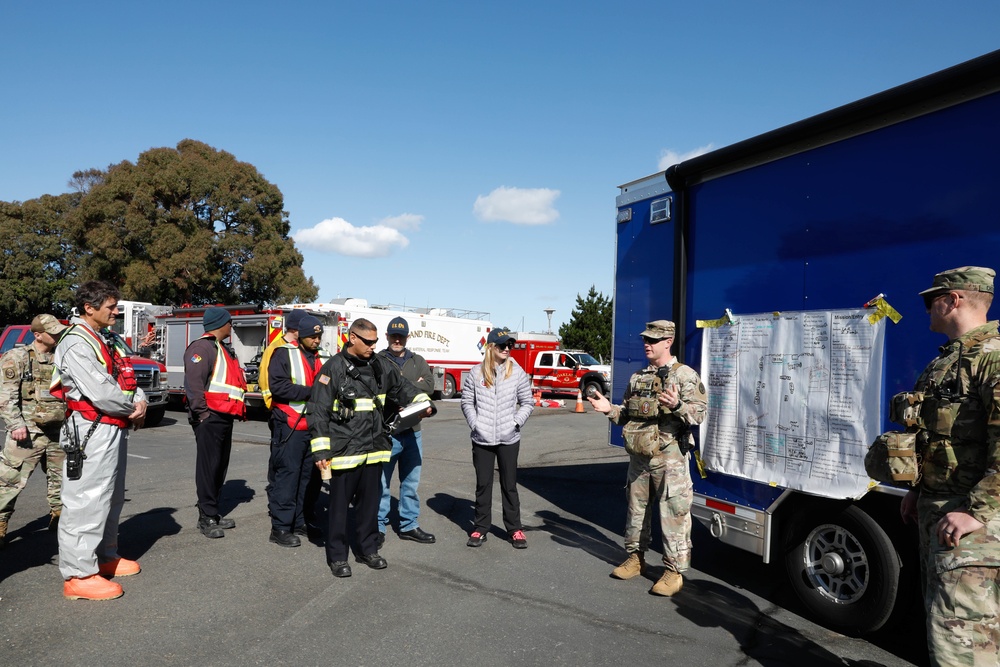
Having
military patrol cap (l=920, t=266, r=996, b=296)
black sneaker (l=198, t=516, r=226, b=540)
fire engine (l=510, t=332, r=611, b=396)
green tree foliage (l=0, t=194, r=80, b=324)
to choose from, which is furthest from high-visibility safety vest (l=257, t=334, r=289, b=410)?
green tree foliage (l=0, t=194, r=80, b=324)

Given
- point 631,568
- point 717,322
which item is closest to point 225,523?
point 631,568

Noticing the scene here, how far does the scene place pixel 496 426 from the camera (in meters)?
5.85

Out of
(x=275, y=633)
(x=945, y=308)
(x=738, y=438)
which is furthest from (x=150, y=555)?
(x=945, y=308)

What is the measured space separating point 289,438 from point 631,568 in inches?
118

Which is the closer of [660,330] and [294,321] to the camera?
[660,330]

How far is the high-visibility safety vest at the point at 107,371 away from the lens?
4.35 m

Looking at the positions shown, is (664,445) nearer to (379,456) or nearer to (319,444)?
(379,456)

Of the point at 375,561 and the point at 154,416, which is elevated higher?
the point at 375,561

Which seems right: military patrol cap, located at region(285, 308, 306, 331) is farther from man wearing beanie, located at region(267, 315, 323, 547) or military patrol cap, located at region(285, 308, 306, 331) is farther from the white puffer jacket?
the white puffer jacket

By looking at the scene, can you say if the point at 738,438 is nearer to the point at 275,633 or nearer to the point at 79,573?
the point at 275,633

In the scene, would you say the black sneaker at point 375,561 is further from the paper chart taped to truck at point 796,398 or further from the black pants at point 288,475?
the paper chart taped to truck at point 796,398

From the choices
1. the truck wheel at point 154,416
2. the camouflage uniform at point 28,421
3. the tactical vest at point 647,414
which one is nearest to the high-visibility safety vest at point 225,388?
the camouflage uniform at point 28,421

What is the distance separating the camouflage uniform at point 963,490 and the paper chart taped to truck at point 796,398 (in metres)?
1.16

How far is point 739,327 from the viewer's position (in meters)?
4.83
